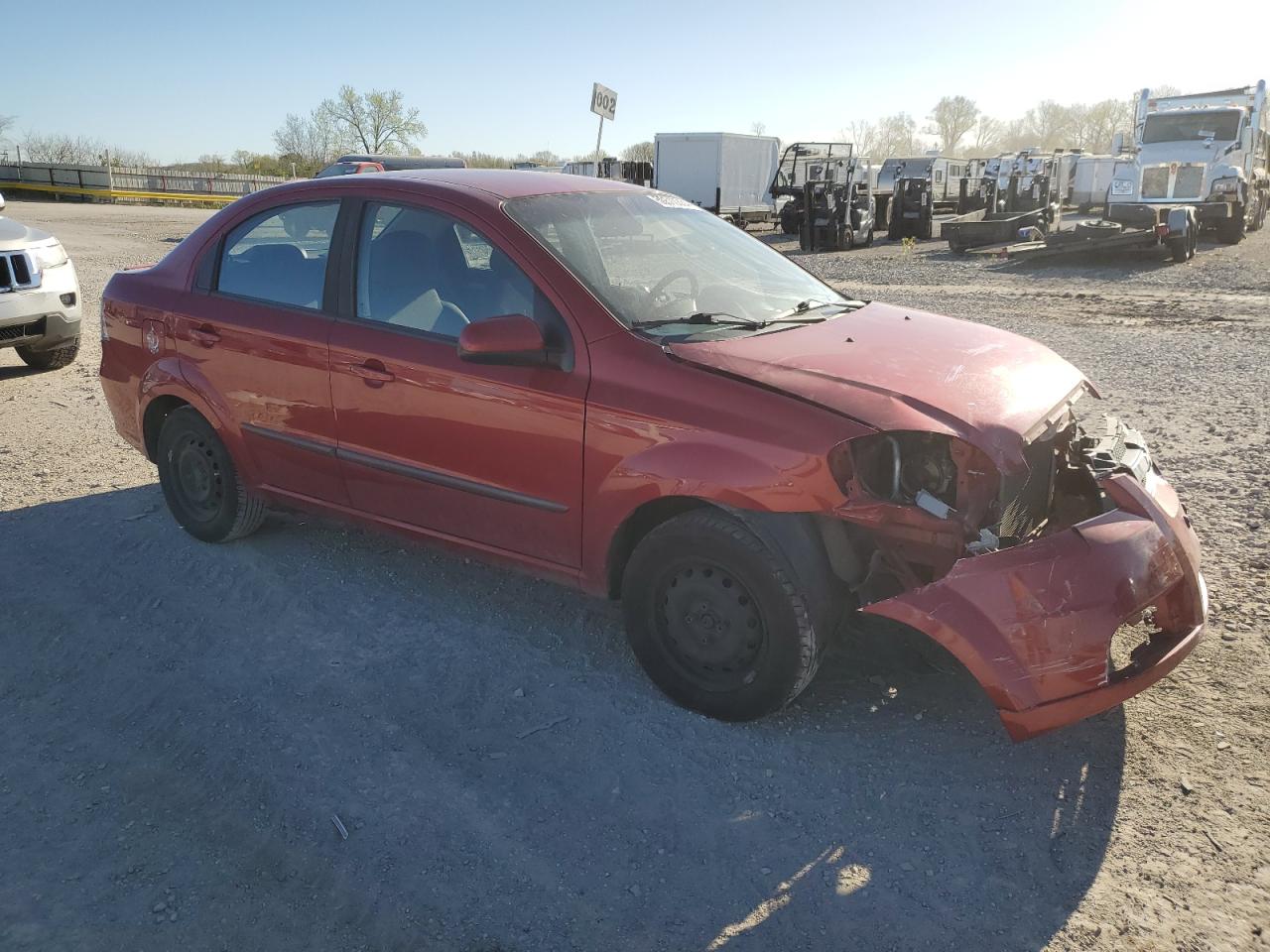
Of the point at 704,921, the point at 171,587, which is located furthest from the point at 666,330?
the point at 171,587

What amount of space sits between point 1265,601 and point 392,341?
371 centimetres

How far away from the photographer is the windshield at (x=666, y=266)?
3518 millimetres

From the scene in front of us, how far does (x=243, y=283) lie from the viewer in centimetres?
441

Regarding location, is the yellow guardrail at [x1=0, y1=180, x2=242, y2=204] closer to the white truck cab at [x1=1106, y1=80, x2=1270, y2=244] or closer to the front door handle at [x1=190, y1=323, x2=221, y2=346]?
the white truck cab at [x1=1106, y1=80, x2=1270, y2=244]

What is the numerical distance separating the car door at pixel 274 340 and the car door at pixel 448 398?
139 millimetres

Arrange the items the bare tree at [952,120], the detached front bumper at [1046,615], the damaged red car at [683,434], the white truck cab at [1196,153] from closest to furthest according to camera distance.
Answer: the detached front bumper at [1046,615] → the damaged red car at [683,434] → the white truck cab at [1196,153] → the bare tree at [952,120]

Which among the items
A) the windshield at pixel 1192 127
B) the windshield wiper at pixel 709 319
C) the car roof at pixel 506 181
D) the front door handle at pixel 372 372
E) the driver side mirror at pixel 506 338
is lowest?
the front door handle at pixel 372 372

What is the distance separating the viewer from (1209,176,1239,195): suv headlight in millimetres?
20297

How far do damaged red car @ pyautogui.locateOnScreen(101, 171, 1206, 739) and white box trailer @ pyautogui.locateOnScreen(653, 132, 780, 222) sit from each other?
2751cm

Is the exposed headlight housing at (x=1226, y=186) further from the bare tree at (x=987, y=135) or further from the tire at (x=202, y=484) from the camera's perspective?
the bare tree at (x=987, y=135)

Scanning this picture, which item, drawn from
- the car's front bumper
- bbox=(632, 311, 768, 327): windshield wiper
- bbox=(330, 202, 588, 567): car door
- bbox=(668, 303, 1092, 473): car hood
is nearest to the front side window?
bbox=(330, 202, 588, 567): car door

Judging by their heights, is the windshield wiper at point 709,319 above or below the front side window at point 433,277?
below

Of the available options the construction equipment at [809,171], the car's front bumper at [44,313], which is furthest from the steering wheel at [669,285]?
the construction equipment at [809,171]

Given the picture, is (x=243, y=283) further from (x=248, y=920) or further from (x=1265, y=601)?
(x=1265, y=601)
